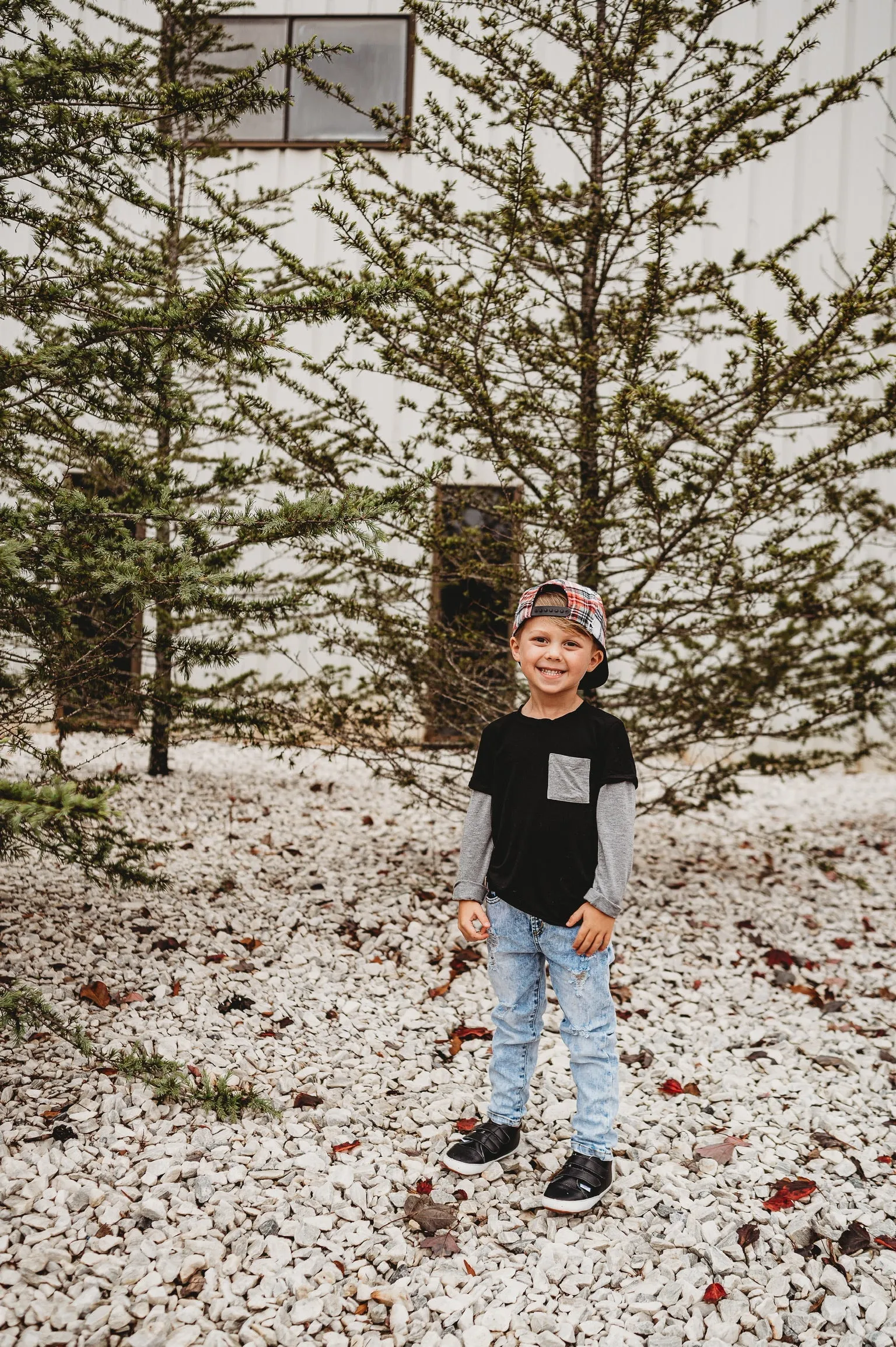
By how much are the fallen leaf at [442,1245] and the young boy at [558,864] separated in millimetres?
220

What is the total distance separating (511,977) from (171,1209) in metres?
1.00

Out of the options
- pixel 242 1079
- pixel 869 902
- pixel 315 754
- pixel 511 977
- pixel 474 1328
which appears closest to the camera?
pixel 474 1328

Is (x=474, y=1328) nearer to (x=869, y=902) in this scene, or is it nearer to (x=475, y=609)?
(x=475, y=609)

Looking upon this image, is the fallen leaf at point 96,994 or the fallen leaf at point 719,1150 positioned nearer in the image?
the fallen leaf at point 719,1150

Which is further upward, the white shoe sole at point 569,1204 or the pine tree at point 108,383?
the pine tree at point 108,383

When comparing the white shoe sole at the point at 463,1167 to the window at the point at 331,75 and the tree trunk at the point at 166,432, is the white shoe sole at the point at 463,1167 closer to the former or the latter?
the tree trunk at the point at 166,432

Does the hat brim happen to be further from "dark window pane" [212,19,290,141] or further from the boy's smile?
"dark window pane" [212,19,290,141]

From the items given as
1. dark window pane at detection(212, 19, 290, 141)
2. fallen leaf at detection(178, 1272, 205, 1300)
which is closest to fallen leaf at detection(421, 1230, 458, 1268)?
fallen leaf at detection(178, 1272, 205, 1300)

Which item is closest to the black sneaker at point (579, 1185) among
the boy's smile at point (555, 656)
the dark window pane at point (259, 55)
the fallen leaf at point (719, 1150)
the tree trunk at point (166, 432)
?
the fallen leaf at point (719, 1150)

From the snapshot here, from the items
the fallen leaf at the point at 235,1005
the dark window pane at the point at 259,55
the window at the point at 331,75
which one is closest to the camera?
the fallen leaf at the point at 235,1005

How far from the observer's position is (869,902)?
490 cm

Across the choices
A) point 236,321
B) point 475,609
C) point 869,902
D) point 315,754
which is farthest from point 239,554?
point 315,754

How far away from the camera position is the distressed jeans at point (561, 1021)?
7.42ft

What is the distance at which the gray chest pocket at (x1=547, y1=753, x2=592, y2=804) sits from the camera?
88.7 inches
